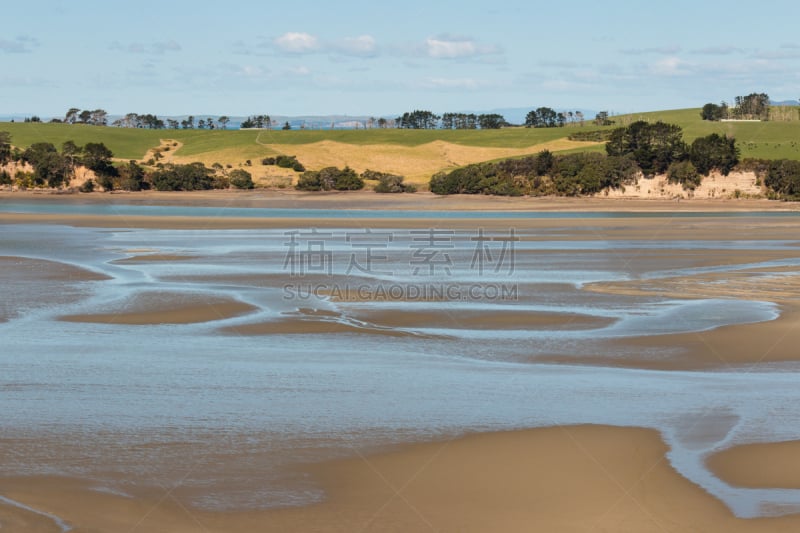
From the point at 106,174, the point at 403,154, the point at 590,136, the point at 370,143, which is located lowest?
the point at 106,174

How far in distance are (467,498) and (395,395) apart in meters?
3.98

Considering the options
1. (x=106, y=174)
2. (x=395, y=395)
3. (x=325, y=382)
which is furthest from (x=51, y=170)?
(x=395, y=395)

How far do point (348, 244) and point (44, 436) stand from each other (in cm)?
2456

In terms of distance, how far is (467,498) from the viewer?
9242 mm

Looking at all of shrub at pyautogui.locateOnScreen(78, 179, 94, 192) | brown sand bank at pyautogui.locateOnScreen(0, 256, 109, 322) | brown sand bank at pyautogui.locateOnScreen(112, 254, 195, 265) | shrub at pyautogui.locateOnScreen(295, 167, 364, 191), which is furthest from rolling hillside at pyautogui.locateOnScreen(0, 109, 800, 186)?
brown sand bank at pyautogui.locateOnScreen(0, 256, 109, 322)

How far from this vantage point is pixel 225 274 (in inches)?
1038

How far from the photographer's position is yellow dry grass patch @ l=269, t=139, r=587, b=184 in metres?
83.2

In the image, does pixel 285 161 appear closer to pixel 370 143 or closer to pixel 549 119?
pixel 370 143

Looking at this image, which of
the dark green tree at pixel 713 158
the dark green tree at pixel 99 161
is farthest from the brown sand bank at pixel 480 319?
the dark green tree at pixel 99 161

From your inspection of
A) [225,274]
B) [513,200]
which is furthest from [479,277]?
[513,200]

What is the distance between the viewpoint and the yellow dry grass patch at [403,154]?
8319 cm

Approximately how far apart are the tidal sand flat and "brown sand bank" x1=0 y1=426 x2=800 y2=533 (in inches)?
1.2

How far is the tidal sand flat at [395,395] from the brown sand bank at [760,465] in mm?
94

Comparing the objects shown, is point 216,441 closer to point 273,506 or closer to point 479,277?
point 273,506
